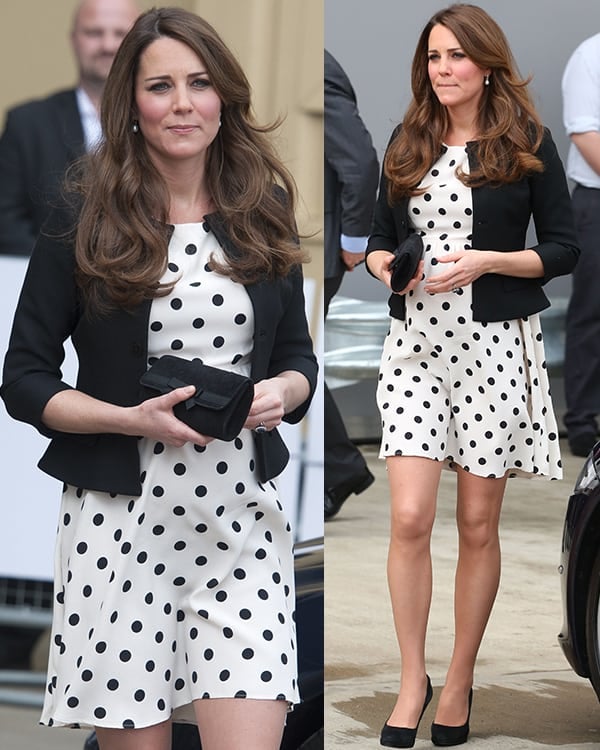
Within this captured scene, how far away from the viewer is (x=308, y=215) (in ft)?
9.09

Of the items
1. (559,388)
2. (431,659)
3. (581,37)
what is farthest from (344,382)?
(431,659)

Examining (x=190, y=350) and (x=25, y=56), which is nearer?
(x=190, y=350)

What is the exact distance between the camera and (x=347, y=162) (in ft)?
19.7

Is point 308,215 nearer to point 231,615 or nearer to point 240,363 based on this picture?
point 240,363

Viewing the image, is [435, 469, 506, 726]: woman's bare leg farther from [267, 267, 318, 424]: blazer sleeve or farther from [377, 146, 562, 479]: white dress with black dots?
[267, 267, 318, 424]: blazer sleeve

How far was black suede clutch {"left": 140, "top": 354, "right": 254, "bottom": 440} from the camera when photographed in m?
2.18

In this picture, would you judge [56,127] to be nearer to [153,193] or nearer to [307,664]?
[153,193]

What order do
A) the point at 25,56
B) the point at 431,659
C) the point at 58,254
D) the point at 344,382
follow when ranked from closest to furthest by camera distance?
the point at 58,254
the point at 25,56
the point at 431,659
the point at 344,382

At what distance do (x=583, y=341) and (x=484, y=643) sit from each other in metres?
4.12

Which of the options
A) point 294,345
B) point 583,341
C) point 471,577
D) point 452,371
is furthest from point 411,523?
point 583,341

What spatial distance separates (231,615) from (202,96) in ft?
2.57

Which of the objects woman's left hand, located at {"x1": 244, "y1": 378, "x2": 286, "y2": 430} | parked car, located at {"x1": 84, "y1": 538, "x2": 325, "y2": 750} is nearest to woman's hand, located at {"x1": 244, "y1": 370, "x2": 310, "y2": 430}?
woman's left hand, located at {"x1": 244, "y1": 378, "x2": 286, "y2": 430}

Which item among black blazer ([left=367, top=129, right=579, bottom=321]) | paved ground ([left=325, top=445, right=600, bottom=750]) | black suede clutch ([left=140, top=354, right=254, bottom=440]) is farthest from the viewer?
paved ground ([left=325, top=445, right=600, bottom=750])

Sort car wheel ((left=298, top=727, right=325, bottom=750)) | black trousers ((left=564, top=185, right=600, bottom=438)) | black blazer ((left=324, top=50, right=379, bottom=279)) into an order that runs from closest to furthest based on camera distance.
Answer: car wheel ((left=298, top=727, right=325, bottom=750)), black blazer ((left=324, top=50, right=379, bottom=279)), black trousers ((left=564, top=185, right=600, bottom=438))
